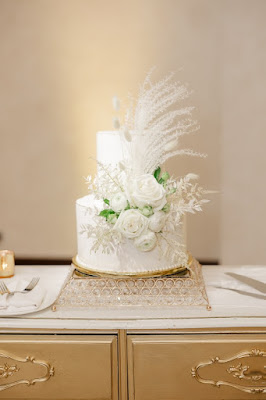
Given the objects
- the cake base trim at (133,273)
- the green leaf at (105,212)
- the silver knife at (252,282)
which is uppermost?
the green leaf at (105,212)

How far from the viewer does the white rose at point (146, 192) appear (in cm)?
126

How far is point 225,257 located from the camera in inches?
74.9

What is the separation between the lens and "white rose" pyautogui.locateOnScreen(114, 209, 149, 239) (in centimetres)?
125

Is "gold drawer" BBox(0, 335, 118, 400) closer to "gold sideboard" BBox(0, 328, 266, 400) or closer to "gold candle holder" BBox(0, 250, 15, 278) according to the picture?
"gold sideboard" BBox(0, 328, 266, 400)

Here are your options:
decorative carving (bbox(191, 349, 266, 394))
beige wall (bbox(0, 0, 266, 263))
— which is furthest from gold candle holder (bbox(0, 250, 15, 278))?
decorative carving (bbox(191, 349, 266, 394))

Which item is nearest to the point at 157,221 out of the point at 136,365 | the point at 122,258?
the point at 122,258

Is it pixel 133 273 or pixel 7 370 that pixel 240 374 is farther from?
pixel 7 370

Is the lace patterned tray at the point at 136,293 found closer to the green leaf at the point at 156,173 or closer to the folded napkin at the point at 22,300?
the folded napkin at the point at 22,300

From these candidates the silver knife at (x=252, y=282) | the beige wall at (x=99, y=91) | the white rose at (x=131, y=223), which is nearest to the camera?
the white rose at (x=131, y=223)

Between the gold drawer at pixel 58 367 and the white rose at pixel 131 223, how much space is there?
317mm

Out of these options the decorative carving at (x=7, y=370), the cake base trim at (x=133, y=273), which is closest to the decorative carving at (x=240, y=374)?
the cake base trim at (x=133, y=273)

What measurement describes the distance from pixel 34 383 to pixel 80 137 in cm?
97

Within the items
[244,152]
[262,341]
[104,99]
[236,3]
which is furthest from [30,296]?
[236,3]

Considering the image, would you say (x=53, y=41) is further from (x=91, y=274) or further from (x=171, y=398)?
(x=171, y=398)
